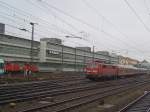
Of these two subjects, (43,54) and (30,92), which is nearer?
(30,92)

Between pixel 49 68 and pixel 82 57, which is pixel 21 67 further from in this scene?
pixel 82 57

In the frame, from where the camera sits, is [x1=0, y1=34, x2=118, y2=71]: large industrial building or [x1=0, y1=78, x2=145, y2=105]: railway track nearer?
[x1=0, y1=78, x2=145, y2=105]: railway track

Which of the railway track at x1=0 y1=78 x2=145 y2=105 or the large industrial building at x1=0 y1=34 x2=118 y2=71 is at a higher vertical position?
the large industrial building at x1=0 y1=34 x2=118 y2=71

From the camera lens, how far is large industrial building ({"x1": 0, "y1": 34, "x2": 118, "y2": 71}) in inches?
2889

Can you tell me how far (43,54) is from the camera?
290ft

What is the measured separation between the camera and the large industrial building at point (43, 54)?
73.4 metres

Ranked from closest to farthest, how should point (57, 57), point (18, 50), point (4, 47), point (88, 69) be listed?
point (88, 69) → point (4, 47) → point (18, 50) → point (57, 57)

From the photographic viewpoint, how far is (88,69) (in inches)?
1661

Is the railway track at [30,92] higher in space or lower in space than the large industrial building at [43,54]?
lower

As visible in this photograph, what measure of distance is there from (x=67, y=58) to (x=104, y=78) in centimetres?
5584

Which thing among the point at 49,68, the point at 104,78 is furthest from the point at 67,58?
the point at 104,78

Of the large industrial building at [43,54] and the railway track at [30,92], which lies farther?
the large industrial building at [43,54]

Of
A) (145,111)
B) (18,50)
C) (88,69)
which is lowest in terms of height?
(145,111)

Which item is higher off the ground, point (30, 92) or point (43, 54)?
point (43, 54)
